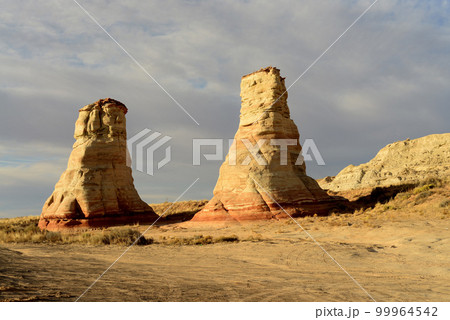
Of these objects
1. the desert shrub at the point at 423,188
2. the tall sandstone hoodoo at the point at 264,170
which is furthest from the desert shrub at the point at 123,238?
the desert shrub at the point at 423,188

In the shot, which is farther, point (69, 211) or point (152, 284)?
point (69, 211)

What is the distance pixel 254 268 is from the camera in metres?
9.66

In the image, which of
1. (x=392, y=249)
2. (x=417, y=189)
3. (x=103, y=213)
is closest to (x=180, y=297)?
(x=392, y=249)

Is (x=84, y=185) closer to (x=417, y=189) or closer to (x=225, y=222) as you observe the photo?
(x=225, y=222)

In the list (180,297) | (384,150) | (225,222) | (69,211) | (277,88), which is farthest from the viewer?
(384,150)

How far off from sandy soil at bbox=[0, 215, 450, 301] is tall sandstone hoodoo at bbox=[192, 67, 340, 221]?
8.88 metres

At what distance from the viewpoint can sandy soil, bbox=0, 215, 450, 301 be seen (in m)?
6.18

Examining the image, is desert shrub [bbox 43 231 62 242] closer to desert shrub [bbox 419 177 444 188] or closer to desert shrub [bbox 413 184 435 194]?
desert shrub [bbox 413 184 435 194]

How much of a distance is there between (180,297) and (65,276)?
3081 mm

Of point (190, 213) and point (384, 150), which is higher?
point (384, 150)

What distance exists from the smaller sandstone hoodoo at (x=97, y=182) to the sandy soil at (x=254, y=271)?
17616 millimetres

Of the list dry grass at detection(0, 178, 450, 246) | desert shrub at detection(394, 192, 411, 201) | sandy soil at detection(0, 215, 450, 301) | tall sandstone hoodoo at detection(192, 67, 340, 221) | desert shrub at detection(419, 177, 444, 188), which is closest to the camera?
sandy soil at detection(0, 215, 450, 301)

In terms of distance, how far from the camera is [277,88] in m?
28.4

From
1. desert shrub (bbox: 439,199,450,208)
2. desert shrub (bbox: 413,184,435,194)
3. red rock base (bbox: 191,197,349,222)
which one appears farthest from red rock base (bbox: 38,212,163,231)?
desert shrub (bbox: 439,199,450,208)
